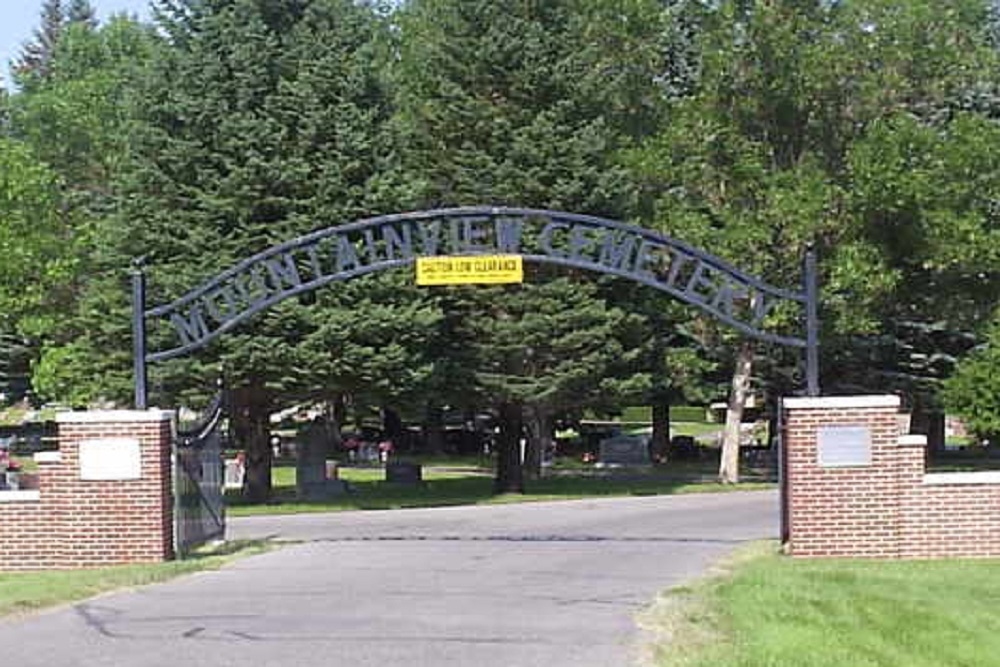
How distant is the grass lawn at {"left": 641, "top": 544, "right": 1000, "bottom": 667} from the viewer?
10.3 m

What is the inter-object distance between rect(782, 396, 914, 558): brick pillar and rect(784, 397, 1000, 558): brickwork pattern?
0.04 feet

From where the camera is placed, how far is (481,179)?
33.9 m

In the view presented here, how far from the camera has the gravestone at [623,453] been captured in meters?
50.0

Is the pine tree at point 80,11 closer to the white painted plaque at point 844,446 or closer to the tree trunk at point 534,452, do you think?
the tree trunk at point 534,452

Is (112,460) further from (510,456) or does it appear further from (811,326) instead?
(510,456)

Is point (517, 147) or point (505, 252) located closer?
point (505, 252)

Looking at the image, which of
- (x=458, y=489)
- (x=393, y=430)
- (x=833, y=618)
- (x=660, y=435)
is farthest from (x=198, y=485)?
(x=393, y=430)

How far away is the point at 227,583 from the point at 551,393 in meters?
19.1

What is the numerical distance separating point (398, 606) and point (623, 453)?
3763 cm

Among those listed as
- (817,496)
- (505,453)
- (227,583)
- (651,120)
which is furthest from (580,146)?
(227,583)

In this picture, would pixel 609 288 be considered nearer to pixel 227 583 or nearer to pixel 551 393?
pixel 551 393

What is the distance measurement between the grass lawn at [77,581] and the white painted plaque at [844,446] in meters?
6.70

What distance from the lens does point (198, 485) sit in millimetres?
18516

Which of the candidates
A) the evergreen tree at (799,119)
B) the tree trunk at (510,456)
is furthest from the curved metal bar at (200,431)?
the evergreen tree at (799,119)
